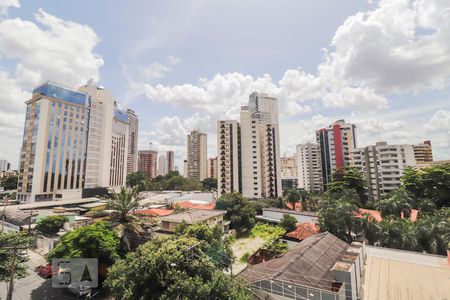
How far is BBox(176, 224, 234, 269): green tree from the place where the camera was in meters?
19.0

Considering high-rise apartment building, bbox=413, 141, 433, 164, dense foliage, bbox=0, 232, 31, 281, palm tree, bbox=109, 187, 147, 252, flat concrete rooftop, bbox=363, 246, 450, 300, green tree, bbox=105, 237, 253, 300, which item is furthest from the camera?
high-rise apartment building, bbox=413, 141, 433, 164

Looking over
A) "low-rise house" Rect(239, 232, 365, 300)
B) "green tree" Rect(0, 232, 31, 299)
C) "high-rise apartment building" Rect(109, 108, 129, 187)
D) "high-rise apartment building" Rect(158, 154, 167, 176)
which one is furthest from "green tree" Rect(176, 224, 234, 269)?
"high-rise apartment building" Rect(158, 154, 167, 176)

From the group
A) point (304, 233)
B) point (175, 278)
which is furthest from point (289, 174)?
point (175, 278)

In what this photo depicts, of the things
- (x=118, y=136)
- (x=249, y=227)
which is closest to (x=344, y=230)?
(x=249, y=227)

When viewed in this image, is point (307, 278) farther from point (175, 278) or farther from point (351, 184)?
point (351, 184)

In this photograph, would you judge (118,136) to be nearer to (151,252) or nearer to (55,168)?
(55,168)

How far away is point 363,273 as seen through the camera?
63.8 feet

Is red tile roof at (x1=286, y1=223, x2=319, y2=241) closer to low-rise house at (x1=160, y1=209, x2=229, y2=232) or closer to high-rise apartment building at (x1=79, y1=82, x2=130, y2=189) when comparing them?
low-rise house at (x1=160, y1=209, x2=229, y2=232)

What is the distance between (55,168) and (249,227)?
52971 mm

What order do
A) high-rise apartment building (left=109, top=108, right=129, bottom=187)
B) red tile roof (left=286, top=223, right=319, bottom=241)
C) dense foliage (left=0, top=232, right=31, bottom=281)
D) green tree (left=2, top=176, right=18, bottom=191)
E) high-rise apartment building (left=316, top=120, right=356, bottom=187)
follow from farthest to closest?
green tree (left=2, top=176, right=18, bottom=191), high-rise apartment building (left=316, top=120, right=356, bottom=187), high-rise apartment building (left=109, top=108, right=129, bottom=187), red tile roof (left=286, top=223, right=319, bottom=241), dense foliage (left=0, top=232, right=31, bottom=281)

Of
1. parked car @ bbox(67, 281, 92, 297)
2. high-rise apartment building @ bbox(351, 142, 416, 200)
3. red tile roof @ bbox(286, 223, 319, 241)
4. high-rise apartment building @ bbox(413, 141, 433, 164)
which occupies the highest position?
high-rise apartment building @ bbox(413, 141, 433, 164)

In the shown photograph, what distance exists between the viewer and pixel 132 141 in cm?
13975

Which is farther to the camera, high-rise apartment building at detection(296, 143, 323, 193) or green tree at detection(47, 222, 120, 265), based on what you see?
high-rise apartment building at detection(296, 143, 323, 193)

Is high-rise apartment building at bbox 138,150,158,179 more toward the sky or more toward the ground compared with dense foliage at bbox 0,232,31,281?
more toward the sky
